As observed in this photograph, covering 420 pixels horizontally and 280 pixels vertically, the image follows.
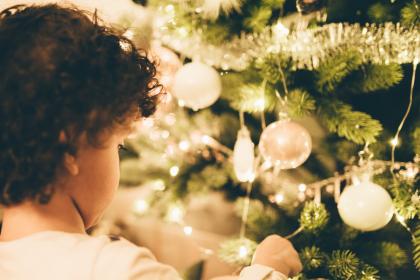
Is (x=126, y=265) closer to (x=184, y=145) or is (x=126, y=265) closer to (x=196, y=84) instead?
(x=196, y=84)

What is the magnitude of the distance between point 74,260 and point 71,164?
0.43 ft

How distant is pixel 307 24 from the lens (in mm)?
828

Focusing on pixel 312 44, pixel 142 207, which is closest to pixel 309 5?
pixel 312 44

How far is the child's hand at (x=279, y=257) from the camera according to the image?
29.5 inches

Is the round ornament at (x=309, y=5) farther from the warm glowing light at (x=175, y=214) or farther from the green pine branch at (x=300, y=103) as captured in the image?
the warm glowing light at (x=175, y=214)

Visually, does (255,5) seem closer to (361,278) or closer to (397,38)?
(397,38)

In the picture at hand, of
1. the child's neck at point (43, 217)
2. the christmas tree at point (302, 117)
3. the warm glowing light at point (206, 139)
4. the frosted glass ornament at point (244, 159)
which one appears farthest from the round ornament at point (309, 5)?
the child's neck at point (43, 217)

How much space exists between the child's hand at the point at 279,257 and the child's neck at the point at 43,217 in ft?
0.94

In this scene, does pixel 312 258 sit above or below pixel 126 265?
below

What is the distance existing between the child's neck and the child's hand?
29cm

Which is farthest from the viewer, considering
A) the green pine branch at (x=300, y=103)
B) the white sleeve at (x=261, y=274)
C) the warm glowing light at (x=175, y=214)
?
the warm glowing light at (x=175, y=214)

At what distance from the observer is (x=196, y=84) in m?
0.80

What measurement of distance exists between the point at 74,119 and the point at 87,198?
119 millimetres

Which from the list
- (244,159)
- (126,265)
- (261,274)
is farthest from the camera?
(244,159)
